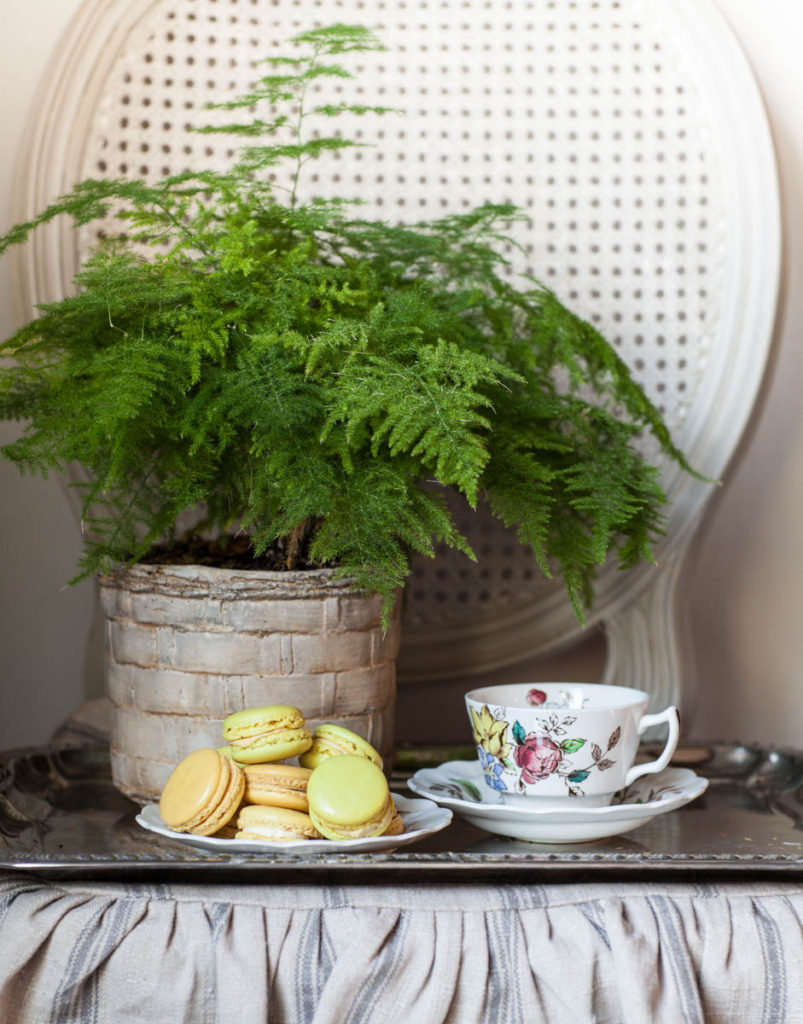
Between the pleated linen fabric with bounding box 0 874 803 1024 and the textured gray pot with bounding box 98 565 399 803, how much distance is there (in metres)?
0.12

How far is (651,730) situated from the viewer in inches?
30.4

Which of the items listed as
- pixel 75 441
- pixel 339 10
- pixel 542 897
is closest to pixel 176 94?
pixel 339 10

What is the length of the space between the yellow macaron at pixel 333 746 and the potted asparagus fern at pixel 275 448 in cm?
3

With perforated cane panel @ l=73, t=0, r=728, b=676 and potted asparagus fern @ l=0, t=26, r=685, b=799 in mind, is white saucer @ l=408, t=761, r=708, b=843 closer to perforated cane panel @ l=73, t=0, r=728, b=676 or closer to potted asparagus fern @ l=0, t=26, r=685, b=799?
potted asparagus fern @ l=0, t=26, r=685, b=799

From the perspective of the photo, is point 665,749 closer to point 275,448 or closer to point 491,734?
point 491,734

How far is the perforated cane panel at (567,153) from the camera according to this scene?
0.80 m

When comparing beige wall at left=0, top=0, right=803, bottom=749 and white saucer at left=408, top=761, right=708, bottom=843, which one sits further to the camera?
beige wall at left=0, top=0, right=803, bottom=749

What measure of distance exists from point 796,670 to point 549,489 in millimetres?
442

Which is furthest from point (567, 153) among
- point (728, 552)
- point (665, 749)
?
point (665, 749)

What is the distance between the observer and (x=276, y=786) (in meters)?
0.49

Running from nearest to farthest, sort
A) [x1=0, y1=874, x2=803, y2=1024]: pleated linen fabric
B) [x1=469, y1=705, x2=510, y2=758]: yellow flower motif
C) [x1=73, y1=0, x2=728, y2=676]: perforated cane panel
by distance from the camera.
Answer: [x1=0, y1=874, x2=803, y2=1024]: pleated linen fabric, [x1=469, y1=705, x2=510, y2=758]: yellow flower motif, [x1=73, y1=0, x2=728, y2=676]: perforated cane panel

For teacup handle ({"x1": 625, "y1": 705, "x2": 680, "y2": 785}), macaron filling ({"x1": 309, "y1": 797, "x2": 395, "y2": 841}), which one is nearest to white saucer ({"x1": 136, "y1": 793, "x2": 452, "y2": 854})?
macaron filling ({"x1": 309, "y1": 797, "x2": 395, "y2": 841})

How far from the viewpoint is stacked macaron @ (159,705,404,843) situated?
465 millimetres

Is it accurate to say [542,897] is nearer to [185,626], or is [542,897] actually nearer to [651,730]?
[185,626]
